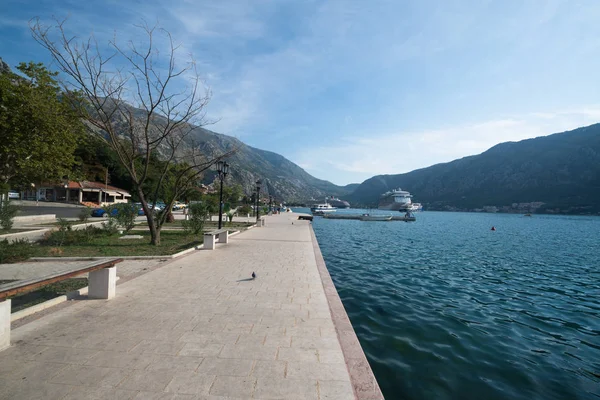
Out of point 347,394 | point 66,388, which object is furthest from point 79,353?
point 347,394

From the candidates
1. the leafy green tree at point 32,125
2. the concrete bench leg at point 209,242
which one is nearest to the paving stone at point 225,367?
the concrete bench leg at point 209,242

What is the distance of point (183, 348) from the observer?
11.6 feet

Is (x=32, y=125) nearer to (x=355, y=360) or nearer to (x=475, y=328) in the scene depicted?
(x=355, y=360)

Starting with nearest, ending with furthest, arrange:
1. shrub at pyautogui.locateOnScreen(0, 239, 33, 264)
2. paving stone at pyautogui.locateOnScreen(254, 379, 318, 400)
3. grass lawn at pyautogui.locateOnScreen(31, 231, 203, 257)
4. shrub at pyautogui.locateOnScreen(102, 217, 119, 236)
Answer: paving stone at pyautogui.locateOnScreen(254, 379, 318, 400) → shrub at pyautogui.locateOnScreen(0, 239, 33, 264) → grass lawn at pyautogui.locateOnScreen(31, 231, 203, 257) → shrub at pyautogui.locateOnScreen(102, 217, 119, 236)

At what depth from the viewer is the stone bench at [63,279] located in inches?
131

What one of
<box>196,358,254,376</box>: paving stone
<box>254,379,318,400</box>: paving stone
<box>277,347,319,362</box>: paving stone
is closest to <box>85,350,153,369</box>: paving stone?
<box>196,358,254,376</box>: paving stone

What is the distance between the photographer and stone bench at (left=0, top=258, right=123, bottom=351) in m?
3.33

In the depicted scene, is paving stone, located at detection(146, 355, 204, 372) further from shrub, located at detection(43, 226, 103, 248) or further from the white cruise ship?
the white cruise ship

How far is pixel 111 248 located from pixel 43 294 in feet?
16.4

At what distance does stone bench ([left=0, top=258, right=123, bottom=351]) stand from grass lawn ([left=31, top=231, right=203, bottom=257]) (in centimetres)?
411

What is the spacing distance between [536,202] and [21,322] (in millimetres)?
150530

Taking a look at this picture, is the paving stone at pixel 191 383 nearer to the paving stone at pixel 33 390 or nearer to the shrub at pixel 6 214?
the paving stone at pixel 33 390

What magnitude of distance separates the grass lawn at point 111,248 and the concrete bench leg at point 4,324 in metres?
5.92

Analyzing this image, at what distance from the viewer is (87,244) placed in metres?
10.9
